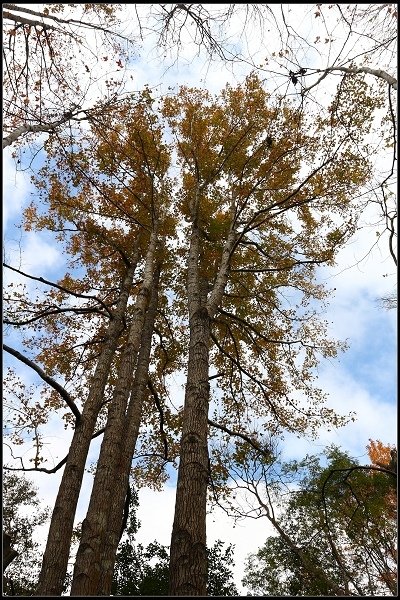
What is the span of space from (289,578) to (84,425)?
1029 centimetres

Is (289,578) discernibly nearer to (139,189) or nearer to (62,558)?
(62,558)

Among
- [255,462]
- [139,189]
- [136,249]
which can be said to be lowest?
[255,462]

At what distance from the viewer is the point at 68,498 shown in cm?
571

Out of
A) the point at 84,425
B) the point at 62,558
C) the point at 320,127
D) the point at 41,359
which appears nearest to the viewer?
the point at 62,558

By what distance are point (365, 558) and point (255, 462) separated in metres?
6.01

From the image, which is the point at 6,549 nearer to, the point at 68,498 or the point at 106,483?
the point at 106,483

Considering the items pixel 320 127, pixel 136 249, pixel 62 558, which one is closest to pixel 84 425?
pixel 62 558

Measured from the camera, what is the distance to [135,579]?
11.8 m

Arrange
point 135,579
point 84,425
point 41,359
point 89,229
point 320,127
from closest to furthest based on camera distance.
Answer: point 84,425, point 320,127, point 41,359, point 89,229, point 135,579

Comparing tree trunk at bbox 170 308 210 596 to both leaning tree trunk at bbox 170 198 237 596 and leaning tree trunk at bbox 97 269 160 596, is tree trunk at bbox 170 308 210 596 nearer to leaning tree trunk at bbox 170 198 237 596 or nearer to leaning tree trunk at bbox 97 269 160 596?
leaning tree trunk at bbox 170 198 237 596

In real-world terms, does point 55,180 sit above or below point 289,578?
above

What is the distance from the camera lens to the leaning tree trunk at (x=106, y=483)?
484cm

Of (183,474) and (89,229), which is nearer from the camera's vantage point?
(183,474)

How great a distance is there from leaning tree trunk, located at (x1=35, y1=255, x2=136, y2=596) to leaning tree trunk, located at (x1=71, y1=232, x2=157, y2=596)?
36 cm
